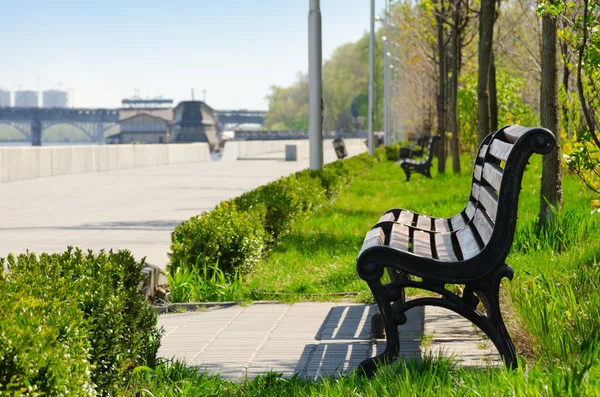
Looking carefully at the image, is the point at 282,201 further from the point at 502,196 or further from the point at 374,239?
the point at 502,196

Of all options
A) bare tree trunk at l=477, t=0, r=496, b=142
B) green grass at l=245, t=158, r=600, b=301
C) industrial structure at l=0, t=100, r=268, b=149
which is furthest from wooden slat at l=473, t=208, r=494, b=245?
industrial structure at l=0, t=100, r=268, b=149

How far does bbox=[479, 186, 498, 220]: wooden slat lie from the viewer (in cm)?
481

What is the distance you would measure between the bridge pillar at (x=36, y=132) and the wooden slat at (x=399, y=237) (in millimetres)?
184180

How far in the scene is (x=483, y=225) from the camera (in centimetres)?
516

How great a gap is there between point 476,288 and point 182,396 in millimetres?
1441

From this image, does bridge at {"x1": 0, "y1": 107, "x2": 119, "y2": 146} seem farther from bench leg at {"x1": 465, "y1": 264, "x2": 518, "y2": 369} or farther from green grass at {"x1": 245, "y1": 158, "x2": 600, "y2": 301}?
bench leg at {"x1": 465, "y1": 264, "x2": 518, "y2": 369}

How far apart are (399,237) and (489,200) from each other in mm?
571

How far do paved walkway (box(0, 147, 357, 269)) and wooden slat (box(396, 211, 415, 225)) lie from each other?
365 cm

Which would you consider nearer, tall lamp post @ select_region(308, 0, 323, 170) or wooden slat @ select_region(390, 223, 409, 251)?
wooden slat @ select_region(390, 223, 409, 251)

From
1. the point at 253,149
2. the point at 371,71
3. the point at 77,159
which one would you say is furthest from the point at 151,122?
the point at 77,159

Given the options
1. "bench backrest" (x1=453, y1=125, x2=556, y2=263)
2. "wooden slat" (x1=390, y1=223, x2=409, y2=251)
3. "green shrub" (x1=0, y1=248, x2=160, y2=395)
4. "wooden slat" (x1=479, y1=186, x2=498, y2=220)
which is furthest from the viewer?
"wooden slat" (x1=390, y1=223, x2=409, y2=251)

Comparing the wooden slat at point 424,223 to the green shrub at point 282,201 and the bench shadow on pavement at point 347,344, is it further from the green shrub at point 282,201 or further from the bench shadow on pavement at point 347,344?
the green shrub at point 282,201

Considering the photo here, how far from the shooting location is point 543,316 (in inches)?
196

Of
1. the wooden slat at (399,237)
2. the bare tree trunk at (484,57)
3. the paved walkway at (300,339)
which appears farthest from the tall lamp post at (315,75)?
the wooden slat at (399,237)
